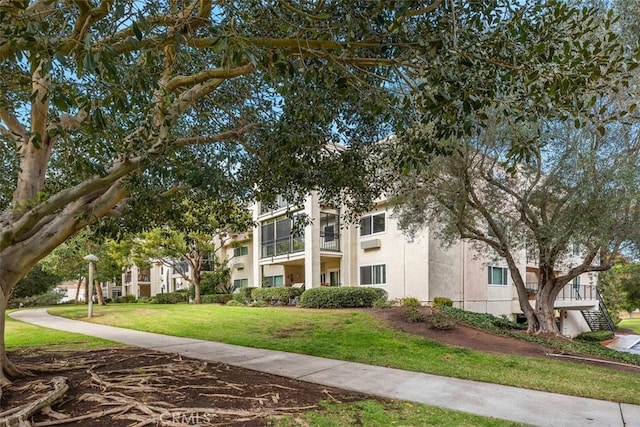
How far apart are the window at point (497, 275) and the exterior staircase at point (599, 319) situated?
12775 millimetres

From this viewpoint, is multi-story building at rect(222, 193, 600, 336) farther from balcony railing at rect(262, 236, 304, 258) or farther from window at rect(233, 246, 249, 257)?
window at rect(233, 246, 249, 257)

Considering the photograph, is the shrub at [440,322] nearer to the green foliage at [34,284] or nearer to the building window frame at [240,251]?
the building window frame at [240,251]

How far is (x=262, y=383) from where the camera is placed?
7.26 metres

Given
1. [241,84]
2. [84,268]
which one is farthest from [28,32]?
[84,268]

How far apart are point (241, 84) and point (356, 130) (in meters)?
2.50

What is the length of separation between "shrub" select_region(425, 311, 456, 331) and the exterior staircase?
25.7m

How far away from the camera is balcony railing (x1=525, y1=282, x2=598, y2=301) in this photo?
31.0 meters

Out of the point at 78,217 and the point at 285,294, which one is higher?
the point at 78,217

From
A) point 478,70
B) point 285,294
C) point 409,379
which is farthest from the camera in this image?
point 285,294

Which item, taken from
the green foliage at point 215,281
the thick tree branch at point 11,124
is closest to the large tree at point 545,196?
the thick tree branch at point 11,124

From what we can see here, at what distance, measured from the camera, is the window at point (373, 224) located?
2445 centimetres

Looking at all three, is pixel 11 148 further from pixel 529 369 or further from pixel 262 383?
pixel 529 369

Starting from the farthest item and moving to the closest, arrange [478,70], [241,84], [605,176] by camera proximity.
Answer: [605,176]
[241,84]
[478,70]

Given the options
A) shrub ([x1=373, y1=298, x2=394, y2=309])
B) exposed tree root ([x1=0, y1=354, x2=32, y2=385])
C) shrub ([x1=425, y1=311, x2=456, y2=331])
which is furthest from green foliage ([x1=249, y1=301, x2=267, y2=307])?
exposed tree root ([x1=0, y1=354, x2=32, y2=385])
